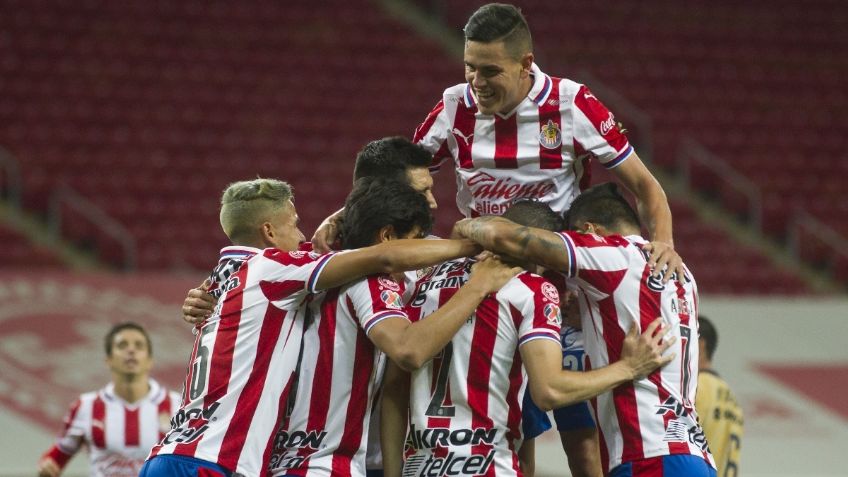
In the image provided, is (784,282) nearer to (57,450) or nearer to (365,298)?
(57,450)

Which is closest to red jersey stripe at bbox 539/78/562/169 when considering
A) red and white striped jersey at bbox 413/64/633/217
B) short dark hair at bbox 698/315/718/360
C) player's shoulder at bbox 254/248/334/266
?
red and white striped jersey at bbox 413/64/633/217

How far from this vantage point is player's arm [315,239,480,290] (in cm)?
373

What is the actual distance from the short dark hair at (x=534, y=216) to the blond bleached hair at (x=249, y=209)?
800 millimetres

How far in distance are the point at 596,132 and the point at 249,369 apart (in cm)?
155

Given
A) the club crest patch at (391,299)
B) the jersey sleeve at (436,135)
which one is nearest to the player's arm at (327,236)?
the jersey sleeve at (436,135)

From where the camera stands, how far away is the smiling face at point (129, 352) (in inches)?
285

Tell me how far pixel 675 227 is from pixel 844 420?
4.04m

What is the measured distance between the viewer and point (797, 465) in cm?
966

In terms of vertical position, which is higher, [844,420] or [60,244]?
[60,244]

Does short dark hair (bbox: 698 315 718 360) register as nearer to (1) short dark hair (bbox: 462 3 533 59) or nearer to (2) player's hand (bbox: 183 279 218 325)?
(1) short dark hair (bbox: 462 3 533 59)

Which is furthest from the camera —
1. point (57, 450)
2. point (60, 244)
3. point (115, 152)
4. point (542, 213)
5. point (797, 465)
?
point (115, 152)

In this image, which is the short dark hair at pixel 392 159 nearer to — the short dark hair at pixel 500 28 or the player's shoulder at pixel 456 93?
the player's shoulder at pixel 456 93

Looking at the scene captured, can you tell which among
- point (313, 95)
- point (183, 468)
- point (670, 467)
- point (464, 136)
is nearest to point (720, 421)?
point (670, 467)

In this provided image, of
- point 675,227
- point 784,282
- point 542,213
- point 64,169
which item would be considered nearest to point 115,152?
point 64,169
